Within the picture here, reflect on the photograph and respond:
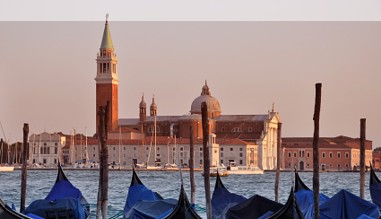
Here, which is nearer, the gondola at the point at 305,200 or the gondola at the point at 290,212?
the gondola at the point at 290,212

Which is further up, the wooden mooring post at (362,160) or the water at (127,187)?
the wooden mooring post at (362,160)

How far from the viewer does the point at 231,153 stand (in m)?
55.4

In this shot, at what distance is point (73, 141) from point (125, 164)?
361 cm

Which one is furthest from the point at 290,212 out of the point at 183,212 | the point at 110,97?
the point at 110,97

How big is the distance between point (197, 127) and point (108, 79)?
6198 millimetres

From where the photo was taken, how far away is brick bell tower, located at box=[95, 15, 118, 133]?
5488cm

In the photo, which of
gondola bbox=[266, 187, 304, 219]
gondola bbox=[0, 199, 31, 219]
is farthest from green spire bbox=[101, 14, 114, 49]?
gondola bbox=[0, 199, 31, 219]

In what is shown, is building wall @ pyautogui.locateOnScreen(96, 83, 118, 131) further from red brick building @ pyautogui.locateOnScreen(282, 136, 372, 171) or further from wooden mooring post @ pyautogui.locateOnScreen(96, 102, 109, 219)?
wooden mooring post @ pyautogui.locateOnScreen(96, 102, 109, 219)

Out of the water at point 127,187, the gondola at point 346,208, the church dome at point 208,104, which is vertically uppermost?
the church dome at point 208,104

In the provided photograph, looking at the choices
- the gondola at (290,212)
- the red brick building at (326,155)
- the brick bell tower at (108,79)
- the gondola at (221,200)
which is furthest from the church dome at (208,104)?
the gondola at (290,212)

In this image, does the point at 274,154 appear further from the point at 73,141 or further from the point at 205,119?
the point at 205,119

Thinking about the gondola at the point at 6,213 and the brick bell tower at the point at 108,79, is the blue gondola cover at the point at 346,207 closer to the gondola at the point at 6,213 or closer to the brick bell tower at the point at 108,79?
the gondola at the point at 6,213

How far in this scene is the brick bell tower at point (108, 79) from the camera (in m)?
54.9

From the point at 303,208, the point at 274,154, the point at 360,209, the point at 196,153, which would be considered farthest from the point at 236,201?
the point at 274,154
